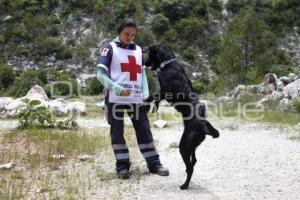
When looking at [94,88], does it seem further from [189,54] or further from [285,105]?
[285,105]

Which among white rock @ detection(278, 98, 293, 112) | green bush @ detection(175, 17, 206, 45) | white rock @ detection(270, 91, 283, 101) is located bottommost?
white rock @ detection(278, 98, 293, 112)

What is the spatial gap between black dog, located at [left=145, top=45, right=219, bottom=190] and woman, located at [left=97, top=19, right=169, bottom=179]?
0.89 ft

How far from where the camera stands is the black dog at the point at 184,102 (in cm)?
532

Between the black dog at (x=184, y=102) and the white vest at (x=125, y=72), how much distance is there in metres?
0.24

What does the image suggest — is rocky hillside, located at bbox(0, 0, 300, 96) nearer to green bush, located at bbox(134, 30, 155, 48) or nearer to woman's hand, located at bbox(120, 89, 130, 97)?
green bush, located at bbox(134, 30, 155, 48)

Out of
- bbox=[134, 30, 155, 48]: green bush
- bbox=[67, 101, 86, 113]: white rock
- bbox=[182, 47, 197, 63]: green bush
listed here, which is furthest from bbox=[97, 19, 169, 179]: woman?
bbox=[182, 47, 197, 63]: green bush

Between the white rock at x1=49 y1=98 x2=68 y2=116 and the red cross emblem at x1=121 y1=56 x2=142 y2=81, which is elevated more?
the red cross emblem at x1=121 y1=56 x2=142 y2=81

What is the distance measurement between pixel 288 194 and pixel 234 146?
10.3 ft

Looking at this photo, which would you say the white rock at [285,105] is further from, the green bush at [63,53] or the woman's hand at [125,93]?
the green bush at [63,53]

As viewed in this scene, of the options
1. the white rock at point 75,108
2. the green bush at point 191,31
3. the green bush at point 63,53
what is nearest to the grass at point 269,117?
the white rock at point 75,108

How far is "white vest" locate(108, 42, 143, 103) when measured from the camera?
230 inches

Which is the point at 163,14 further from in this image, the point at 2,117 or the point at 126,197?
the point at 126,197

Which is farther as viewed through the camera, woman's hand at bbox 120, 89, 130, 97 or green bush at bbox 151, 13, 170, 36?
green bush at bbox 151, 13, 170, 36

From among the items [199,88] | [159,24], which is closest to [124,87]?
[199,88]
